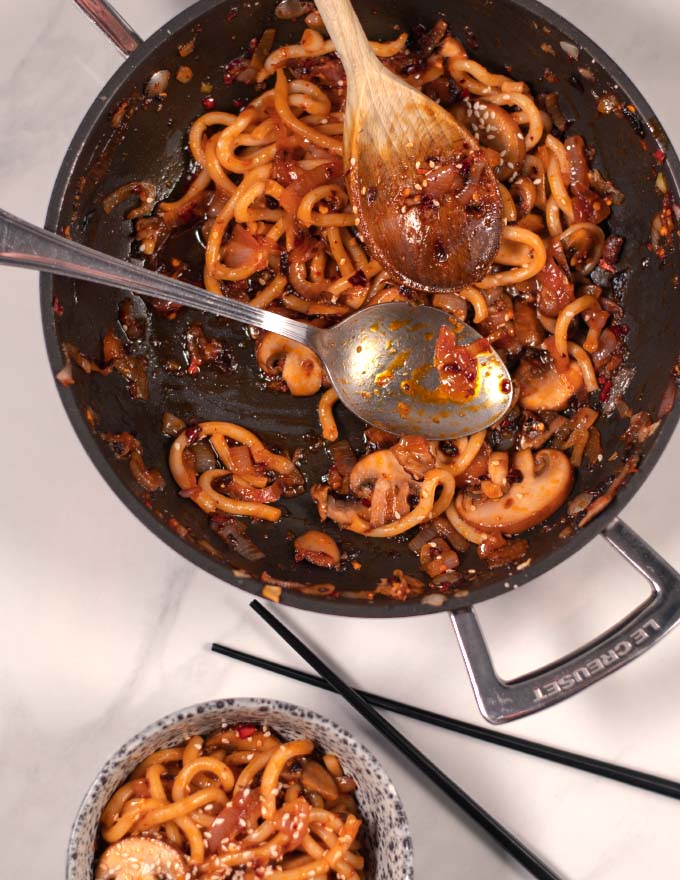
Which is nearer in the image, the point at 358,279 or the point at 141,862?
the point at 141,862

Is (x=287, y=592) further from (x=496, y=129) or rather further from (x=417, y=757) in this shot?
(x=496, y=129)

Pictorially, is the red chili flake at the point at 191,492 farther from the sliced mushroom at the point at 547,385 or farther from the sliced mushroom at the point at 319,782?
the sliced mushroom at the point at 547,385

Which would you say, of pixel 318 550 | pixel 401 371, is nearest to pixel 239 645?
pixel 318 550

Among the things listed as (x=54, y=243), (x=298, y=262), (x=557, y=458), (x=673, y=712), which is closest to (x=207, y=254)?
(x=298, y=262)

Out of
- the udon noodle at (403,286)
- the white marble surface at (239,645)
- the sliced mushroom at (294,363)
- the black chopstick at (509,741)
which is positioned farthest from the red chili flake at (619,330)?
the black chopstick at (509,741)

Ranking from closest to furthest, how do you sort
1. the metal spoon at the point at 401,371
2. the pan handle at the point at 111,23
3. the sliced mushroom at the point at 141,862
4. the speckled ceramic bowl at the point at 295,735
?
1. the pan handle at the point at 111,23
2. the speckled ceramic bowl at the point at 295,735
3. the sliced mushroom at the point at 141,862
4. the metal spoon at the point at 401,371

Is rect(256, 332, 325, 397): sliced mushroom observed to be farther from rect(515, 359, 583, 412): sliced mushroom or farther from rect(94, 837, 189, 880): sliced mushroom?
rect(94, 837, 189, 880): sliced mushroom

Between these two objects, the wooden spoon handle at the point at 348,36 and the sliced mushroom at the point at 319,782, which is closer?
the wooden spoon handle at the point at 348,36
